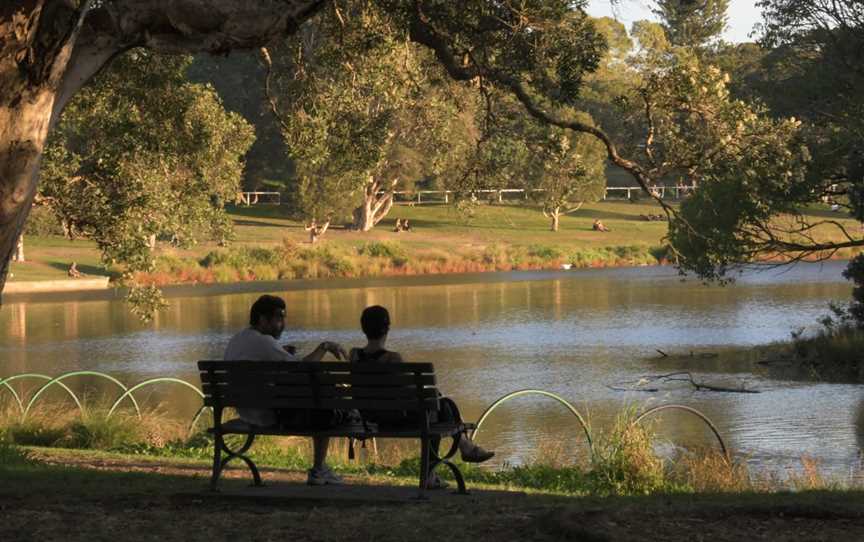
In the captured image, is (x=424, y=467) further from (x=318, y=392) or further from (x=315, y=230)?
(x=315, y=230)

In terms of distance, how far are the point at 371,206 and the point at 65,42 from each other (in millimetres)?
62769

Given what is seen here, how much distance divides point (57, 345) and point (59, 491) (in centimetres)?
2450

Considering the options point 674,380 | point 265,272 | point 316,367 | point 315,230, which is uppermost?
point 315,230

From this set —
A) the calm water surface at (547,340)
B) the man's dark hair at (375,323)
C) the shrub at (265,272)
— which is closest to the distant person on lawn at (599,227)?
the calm water surface at (547,340)

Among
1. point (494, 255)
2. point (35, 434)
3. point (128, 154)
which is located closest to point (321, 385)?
point (35, 434)

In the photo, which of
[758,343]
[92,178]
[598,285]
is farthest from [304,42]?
[598,285]

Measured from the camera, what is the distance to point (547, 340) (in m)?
32.8

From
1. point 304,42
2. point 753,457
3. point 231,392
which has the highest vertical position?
point 304,42

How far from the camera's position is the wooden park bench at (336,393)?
8.06m

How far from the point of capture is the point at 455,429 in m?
8.26

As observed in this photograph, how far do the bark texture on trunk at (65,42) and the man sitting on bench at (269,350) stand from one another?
5.29ft

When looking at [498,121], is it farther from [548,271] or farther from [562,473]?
[548,271]

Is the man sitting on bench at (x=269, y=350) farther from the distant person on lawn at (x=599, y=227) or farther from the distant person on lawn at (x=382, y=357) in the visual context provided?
the distant person on lawn at (x=599, y=227)

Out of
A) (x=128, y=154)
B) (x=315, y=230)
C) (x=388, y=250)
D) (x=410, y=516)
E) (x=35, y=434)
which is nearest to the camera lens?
(x=410, y=516)
